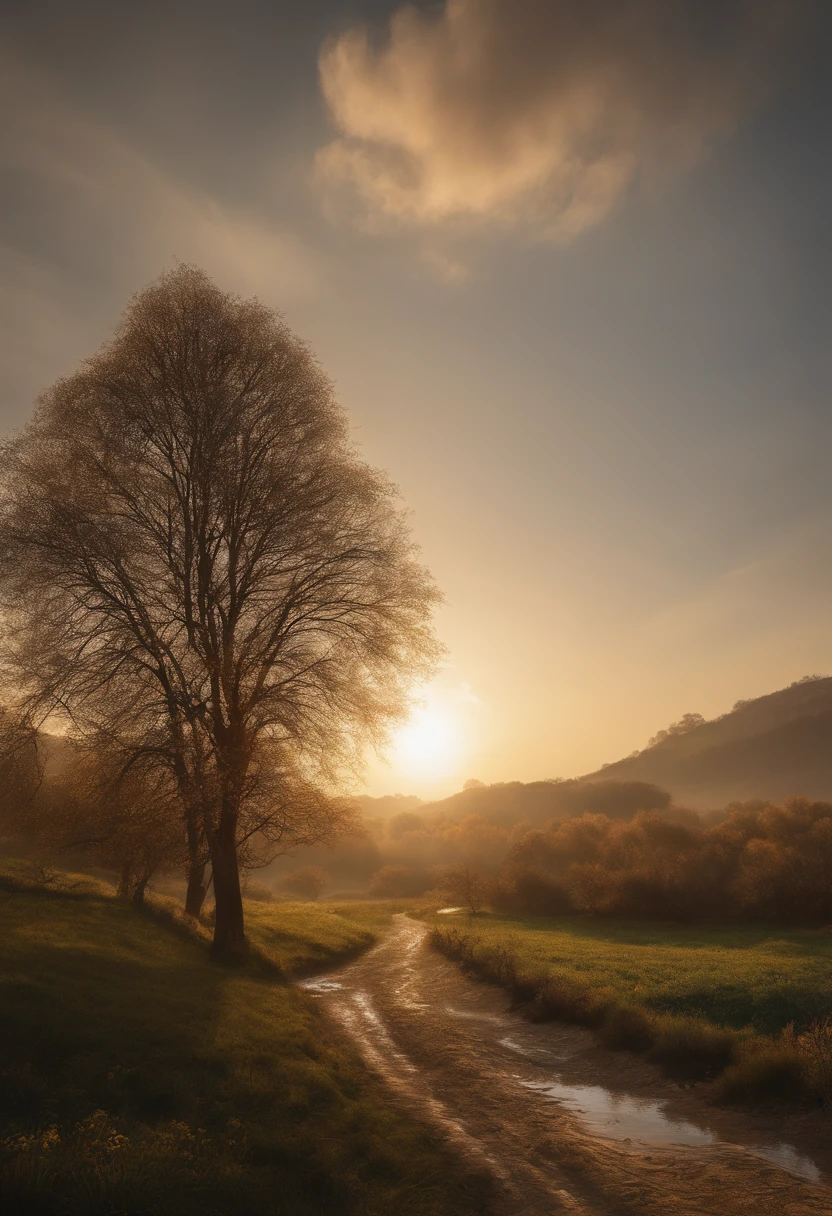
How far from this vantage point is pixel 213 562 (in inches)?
722

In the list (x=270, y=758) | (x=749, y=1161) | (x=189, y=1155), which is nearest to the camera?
(x=189, y=1155)

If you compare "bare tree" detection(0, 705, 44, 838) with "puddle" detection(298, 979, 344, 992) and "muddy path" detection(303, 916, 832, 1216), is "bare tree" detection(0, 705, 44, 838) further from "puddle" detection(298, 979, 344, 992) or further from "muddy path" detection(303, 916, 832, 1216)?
"puddle" detection(298, 979, 344, 992)

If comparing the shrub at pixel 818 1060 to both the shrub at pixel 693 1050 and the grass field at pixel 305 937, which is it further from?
the grass field at pixel 305 937

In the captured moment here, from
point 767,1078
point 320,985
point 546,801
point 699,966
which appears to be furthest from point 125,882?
point 546,801

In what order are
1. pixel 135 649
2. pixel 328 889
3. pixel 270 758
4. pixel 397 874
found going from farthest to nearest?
pixel 328 889
pixel 397 874
pixel 270 758
pixel 135 649

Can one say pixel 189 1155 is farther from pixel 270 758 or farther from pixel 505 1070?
pixel 270 758

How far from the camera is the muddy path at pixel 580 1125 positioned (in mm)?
7879

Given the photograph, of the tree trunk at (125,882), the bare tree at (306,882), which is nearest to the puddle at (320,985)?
the tree trunk at (125,882)

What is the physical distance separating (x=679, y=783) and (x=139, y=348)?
150005 millimetres

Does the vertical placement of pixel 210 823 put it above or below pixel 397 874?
above

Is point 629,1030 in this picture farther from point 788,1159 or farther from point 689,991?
point 788,1159

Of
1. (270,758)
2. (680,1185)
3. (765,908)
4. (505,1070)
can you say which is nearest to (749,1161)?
(680,1185)

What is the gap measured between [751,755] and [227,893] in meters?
139

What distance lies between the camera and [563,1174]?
860 centimetres
